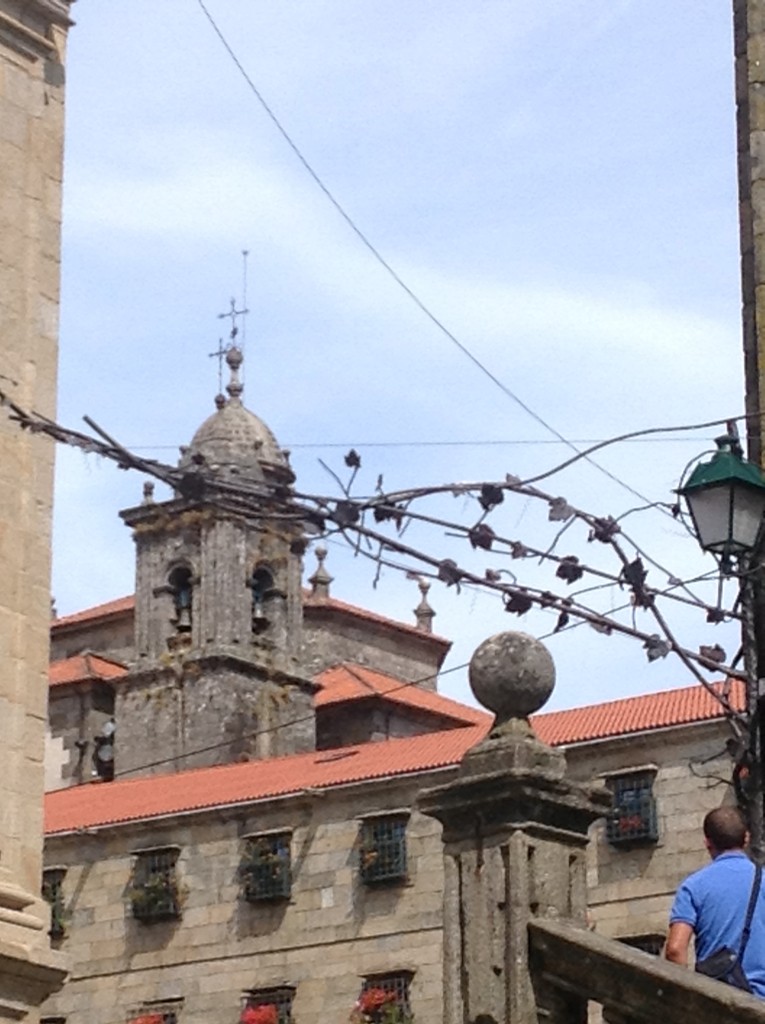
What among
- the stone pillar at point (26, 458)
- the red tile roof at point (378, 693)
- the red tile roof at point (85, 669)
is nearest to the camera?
the stone pillar at point (26, 458)

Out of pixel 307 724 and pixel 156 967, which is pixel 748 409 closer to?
pixel 156 967

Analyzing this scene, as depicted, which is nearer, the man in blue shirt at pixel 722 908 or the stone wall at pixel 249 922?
the man in blue shirt at pixel 722 908

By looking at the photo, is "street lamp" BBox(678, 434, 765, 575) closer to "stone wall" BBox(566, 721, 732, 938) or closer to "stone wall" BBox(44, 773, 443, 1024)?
"stone wall" BBox(566, 721, 732, 938)

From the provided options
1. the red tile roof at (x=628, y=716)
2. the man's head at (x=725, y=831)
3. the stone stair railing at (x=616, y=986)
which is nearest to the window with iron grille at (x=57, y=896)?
the red tile roof at (x=628, y=716)

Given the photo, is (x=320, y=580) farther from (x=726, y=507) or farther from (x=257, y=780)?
(x=726, y=507)

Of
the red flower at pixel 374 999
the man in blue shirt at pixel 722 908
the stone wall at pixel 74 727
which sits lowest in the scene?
the man in blue shirt at pixel 722 908

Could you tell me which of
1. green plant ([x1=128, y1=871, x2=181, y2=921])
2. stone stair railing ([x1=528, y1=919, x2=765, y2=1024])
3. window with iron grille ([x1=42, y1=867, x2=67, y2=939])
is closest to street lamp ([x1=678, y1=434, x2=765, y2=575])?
stone stair railing ([x1=528, y1=919, x2=765, y2=1024])

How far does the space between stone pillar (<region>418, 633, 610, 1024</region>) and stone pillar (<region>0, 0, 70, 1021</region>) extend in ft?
19.3

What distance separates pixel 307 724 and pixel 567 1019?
198 feet

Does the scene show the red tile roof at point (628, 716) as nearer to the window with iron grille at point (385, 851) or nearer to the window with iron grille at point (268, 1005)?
the window with iron grille at point (385, 851)

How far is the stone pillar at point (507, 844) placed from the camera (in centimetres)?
985

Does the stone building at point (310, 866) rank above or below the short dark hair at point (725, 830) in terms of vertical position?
above

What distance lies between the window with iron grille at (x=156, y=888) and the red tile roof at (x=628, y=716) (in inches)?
241

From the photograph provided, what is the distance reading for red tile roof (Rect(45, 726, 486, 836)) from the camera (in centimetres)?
4438
